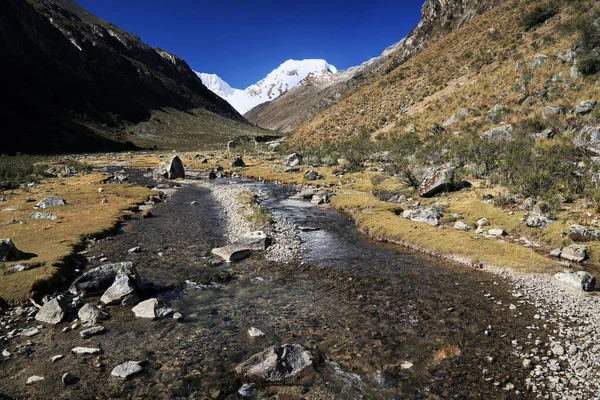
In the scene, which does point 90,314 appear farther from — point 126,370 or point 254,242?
point 254,242

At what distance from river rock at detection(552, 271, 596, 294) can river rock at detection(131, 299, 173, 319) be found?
1747 centimetres

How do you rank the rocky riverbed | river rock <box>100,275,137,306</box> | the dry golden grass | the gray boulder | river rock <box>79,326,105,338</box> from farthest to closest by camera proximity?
the gray boulder
the dry golden grass
river rock <box>100,275,137,306</box>
river rock <box>79,326,105,338</box>
the rocky riverbed

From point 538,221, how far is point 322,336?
Answer: 59.0 feet

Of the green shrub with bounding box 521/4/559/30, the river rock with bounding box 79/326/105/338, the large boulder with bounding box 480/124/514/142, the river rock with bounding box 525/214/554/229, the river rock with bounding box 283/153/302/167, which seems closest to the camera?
the river rock with bounding box 79/326/105/338

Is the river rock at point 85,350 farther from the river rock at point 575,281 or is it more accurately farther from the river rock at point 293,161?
the river rock at point 293,161

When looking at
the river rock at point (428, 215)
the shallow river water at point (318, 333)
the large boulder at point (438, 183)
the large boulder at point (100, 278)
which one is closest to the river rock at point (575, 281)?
the shallow river water at point (318, 333)

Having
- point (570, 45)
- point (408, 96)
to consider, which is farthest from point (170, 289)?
point (408, 96)

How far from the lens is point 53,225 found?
26766mm

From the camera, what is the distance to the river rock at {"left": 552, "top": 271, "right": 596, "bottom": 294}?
49.0 ft

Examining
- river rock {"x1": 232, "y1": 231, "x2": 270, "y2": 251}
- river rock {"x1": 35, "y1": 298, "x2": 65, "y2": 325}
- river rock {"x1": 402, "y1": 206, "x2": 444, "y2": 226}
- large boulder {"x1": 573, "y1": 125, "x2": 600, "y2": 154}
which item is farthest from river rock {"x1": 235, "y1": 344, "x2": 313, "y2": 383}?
large boulder {"x1": 573, "y1": 125, "x2": 600, "y2": 154}

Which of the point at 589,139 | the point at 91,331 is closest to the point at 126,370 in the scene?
the point at 91,331

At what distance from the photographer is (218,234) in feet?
87.2

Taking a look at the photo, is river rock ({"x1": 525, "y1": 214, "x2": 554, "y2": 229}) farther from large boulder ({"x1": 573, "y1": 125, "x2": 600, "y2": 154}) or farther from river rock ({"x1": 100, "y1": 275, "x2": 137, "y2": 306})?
river rock ({"x1": 100, "y1": 275, "x2": 137, "y2": 306})

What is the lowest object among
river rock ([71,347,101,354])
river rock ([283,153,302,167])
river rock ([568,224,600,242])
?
river rock ([568,224,600,242])
